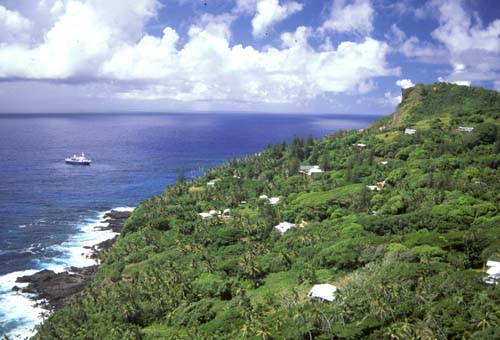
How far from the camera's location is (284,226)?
76875mm

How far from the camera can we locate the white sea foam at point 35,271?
58000 mm

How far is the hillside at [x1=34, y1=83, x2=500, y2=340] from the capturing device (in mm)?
36406

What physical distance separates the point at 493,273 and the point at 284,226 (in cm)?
4039

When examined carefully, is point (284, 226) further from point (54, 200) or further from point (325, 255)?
point (54, 200)

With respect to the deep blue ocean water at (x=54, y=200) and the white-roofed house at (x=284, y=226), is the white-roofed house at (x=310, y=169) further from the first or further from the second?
the deep blue ocean water at (x=54, y=200)

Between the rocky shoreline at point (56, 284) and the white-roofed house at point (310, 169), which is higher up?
the white-roofed house at point (310, 169)

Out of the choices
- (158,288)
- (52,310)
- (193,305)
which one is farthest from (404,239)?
(52,310)

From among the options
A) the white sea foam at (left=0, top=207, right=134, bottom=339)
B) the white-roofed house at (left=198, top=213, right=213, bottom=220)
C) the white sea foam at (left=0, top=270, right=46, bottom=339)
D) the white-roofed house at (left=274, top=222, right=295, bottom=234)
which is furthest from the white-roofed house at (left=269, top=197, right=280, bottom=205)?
the white sea foam at (left=0, top=270, right=46, bottom=339)

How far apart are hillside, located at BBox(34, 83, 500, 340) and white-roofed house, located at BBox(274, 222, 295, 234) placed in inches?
48.0

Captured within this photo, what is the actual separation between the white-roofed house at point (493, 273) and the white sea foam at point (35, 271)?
58.0 m

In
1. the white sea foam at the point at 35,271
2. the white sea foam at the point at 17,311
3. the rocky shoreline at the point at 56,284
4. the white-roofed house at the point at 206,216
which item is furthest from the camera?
the white-roofed house at the point at 206,216

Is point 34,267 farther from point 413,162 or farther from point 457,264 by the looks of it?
point 413,162

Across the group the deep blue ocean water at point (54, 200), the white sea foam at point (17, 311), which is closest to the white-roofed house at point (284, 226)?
the deep blue ocean water at point (54, 200)

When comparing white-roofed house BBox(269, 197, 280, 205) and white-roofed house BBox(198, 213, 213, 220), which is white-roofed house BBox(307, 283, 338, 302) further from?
white-roofed house BBox(269, 197, 280, 205)
